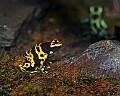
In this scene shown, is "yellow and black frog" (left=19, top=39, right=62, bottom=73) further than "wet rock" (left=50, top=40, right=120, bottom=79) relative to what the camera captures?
Yes

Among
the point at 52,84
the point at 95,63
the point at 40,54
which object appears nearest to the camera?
the point at 52,84

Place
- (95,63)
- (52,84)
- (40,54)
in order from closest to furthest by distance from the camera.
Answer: (52,84) < (95,63) < (40,54)

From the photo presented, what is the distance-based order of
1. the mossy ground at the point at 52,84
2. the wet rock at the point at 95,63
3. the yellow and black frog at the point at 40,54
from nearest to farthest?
the mossy ground at the point at 52,84
the wet rock at the point at 95,63
the yellow and black frog at the point at 40,54

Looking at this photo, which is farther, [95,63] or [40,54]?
[40,54]

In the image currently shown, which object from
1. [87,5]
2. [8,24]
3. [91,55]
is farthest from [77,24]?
[91,55]

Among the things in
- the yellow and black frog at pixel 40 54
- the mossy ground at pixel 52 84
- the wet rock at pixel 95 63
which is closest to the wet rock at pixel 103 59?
the wet rock at pixel 95 63

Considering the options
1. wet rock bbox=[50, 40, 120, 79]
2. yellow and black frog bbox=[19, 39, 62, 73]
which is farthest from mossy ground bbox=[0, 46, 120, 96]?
yellow and black frog bbox=[19, 39, 62, 73]

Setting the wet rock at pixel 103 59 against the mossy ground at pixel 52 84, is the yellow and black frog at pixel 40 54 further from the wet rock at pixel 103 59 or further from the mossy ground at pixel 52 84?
the wet rock at pixel 103 59

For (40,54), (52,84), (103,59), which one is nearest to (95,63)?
(103,59)

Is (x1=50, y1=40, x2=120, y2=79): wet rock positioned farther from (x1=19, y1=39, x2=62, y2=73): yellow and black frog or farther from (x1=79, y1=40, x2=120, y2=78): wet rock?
(x1=19, y1=39, x2=62, y2=73): yellow and black frog

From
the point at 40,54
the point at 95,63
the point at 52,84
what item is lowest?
the point at 52,84

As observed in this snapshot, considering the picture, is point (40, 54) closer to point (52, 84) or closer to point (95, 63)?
point (52, 84)

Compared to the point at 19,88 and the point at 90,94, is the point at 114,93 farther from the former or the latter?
the point at 19,88
